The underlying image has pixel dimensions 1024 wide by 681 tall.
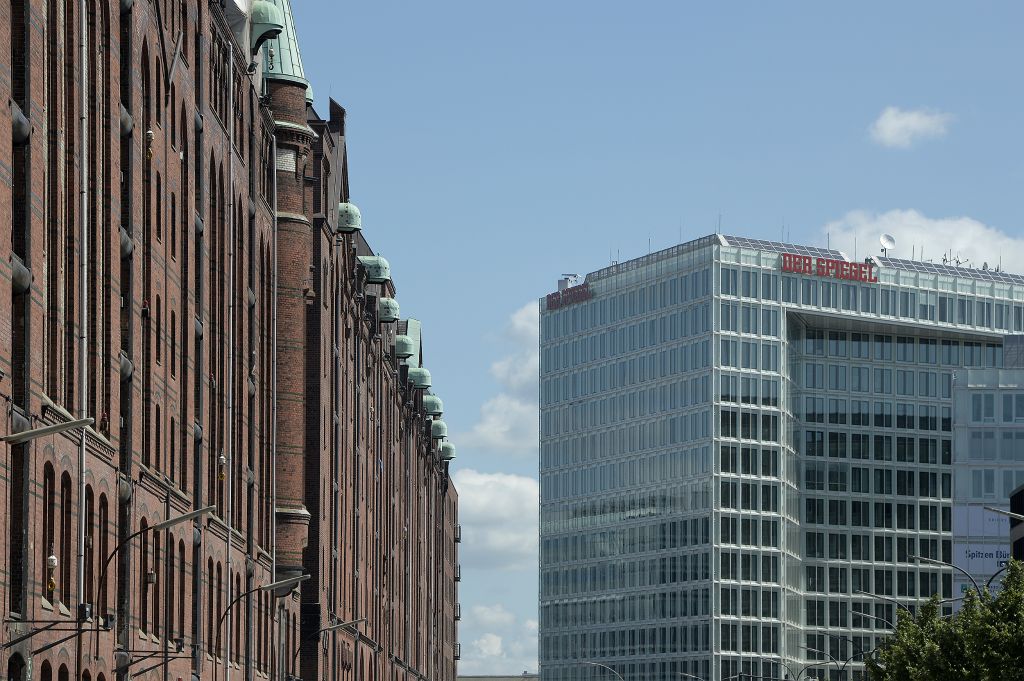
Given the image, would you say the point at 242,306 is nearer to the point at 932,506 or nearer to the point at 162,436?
the point at 162,436

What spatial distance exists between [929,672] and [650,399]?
12848cm

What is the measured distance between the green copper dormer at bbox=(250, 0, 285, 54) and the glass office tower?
4438 inches

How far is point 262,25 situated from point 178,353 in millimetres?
18686

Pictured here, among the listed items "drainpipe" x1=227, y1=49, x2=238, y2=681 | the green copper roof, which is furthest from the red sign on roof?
"drainpipe" x1=227, y1=49, x2=238, y2=681

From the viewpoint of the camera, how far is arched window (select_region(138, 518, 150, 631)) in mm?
50562

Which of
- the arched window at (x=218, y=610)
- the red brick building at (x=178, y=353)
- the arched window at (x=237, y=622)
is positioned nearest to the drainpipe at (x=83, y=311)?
the red brick building at (x=178, y=353)

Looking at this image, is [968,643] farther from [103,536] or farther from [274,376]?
[274,376]

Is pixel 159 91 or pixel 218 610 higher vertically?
pixel 159 91

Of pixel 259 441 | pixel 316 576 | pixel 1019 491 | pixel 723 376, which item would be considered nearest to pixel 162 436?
pixel 259 441

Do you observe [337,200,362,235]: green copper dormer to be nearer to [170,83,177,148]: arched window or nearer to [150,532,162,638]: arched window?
[170,83,177,148]: arched window

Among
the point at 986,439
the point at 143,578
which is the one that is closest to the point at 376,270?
the point at 143,578

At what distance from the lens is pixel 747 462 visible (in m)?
184

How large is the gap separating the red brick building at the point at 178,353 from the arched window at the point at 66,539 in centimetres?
6

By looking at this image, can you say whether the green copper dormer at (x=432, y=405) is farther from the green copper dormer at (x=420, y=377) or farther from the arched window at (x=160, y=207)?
the arched window at (x=160, y=207)
